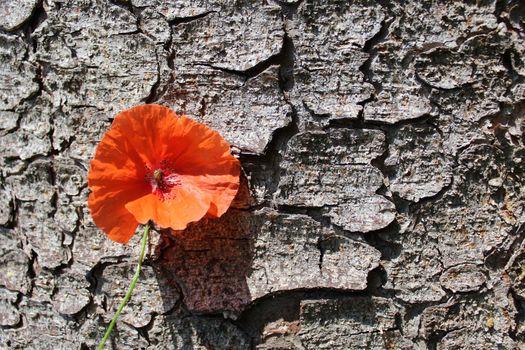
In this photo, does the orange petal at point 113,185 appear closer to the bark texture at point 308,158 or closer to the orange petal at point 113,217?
the orange petal at point 113,217

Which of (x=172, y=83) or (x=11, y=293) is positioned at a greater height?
(x=172, y=83)

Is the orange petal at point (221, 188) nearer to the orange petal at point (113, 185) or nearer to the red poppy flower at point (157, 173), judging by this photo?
the red poppy flower at point (157, 173)

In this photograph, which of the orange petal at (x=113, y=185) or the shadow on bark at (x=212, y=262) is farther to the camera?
the shadow on bark at (x=212, y=262)

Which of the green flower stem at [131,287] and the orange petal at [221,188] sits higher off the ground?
the orange petal at [221,188]

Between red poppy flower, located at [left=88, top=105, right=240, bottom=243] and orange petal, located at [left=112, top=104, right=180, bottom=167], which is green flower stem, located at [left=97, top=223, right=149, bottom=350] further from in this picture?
orange petal, located at [left=112, top=104, right=180, bottom=167]

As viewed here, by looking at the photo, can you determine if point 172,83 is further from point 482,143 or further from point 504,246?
point 504,246

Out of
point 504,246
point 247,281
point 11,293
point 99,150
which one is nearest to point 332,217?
point 247,281

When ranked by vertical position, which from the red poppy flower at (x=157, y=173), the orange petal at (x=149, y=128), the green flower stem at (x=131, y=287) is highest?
the orange petal at (x=149, y=128)

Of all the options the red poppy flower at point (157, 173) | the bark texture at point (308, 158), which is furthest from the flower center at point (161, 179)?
the bark texture at point (308, 158)
